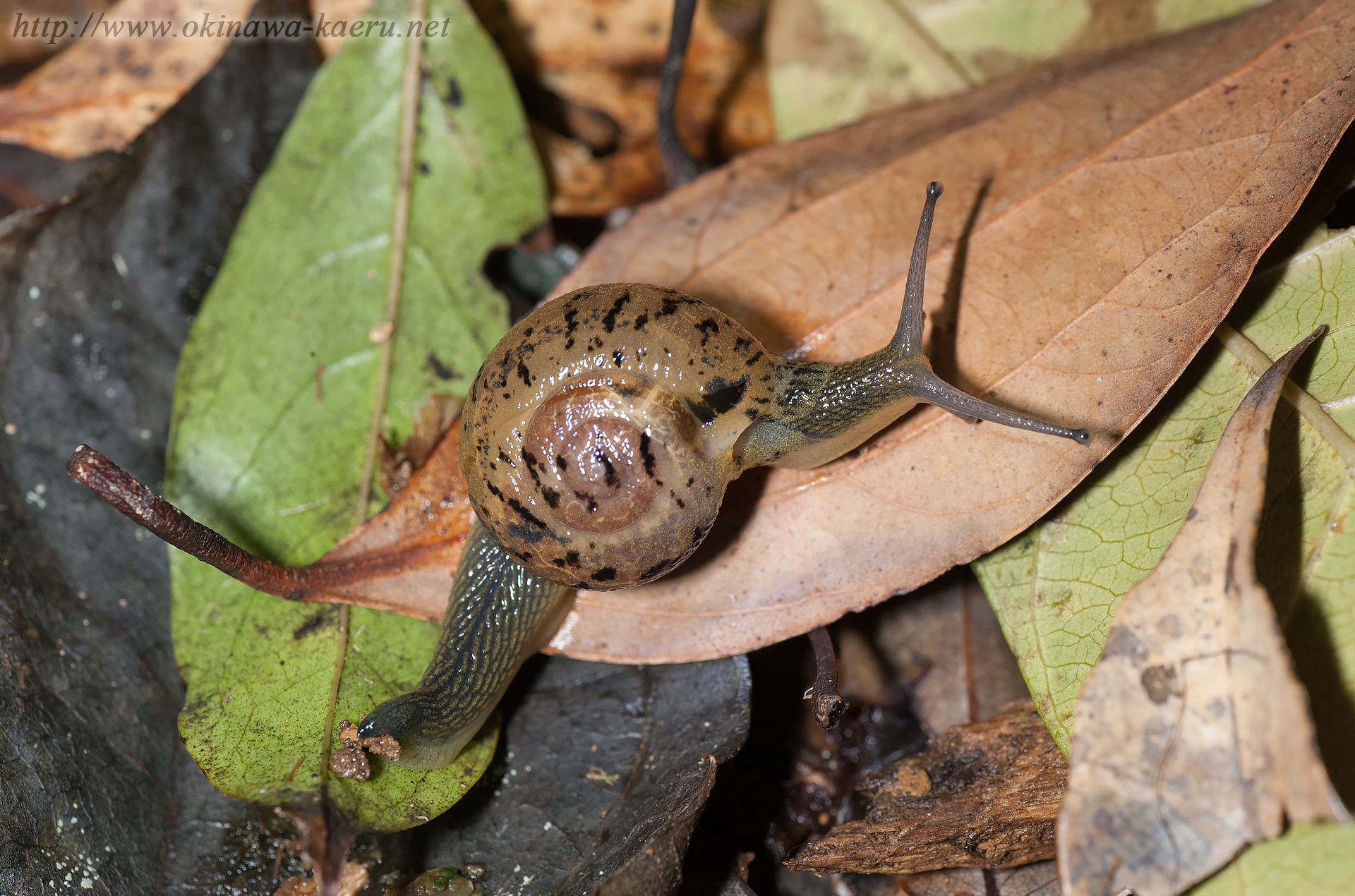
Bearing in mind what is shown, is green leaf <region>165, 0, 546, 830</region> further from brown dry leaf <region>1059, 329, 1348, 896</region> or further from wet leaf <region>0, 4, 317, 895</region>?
brown dry leaf <region>1059, 329, 1348, 896</region>

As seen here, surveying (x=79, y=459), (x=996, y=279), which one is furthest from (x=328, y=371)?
(x=996, y=279)

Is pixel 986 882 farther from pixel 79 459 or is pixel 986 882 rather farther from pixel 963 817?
pixel 79 459

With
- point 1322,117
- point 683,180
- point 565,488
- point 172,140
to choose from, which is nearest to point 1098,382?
point 1322,117

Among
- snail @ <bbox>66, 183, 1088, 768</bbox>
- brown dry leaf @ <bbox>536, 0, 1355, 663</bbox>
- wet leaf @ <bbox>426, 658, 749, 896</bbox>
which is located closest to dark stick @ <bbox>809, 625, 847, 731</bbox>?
brown dry leaf @ <bbox>536, 0, 1355, 663</bbox>

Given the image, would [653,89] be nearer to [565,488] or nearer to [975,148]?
[975,148]

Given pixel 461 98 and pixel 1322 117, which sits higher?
pixel 461 98

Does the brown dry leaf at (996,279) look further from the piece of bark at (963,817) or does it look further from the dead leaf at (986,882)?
the dead leaf at (986,882)
